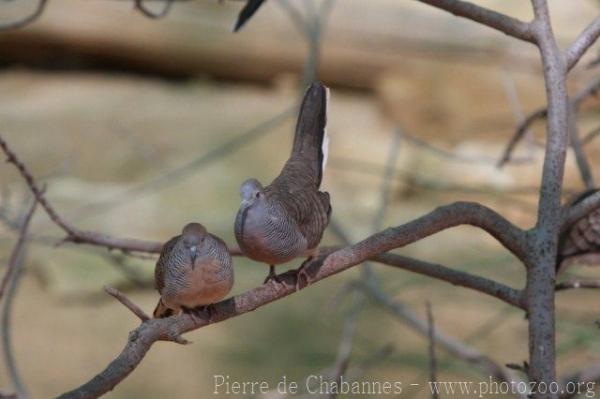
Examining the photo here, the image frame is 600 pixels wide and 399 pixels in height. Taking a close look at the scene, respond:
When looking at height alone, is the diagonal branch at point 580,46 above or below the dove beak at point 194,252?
above

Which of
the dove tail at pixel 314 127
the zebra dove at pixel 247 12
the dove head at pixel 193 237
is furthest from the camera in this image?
the zebra dove at pixel 247 12

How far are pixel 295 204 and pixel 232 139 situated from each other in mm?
4356

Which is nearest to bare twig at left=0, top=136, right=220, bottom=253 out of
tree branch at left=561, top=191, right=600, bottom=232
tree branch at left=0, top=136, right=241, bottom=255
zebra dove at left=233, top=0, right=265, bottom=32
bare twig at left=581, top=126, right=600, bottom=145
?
tree branch at left=0, top=136, right=241, bottom=255

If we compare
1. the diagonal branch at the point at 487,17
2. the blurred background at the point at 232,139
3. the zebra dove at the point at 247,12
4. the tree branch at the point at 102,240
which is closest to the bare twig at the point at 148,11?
the zebra dove at the point at 247,12

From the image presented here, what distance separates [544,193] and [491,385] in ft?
5.08

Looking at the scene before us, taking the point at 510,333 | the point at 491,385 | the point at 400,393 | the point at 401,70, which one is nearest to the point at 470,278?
the point at 491,385

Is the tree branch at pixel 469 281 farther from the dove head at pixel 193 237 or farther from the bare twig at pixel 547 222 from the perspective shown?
the dove head at pixel 193 237

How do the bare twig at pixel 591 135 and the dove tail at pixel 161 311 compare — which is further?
the bare twig at pixel 591 135

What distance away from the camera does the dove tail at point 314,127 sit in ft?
5.51

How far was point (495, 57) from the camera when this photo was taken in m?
5.86

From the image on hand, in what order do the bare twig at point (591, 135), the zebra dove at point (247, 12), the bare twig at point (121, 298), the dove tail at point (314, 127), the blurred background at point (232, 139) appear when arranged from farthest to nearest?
1. the blurred background at point (232, 139)
2. the bare twig at point (591, 135)
3. the zebra dove at point (247, 12)
4. the dove tail at point (314, 127)
5. the bare twig at point (121, 298)

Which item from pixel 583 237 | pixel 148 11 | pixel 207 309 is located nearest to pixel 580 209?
pixel 583 237

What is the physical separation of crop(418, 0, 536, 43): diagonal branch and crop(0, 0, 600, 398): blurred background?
2.65 metres

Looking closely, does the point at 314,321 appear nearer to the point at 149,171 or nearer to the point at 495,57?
the point at 149,171
